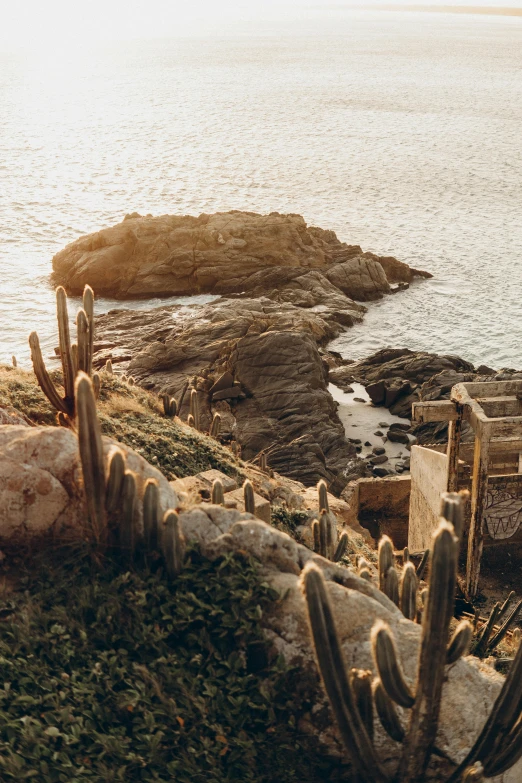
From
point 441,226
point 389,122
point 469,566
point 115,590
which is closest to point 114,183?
point 441,226

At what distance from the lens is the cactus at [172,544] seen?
8508mm

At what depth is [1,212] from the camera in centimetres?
7606

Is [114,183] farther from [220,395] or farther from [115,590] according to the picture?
[115,590]

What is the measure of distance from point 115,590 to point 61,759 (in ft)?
6.08

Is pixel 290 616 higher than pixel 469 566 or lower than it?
higher

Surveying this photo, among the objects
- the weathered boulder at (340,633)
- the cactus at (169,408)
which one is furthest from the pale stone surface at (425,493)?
the weathered boulder at (340,633)

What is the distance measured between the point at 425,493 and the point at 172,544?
13094mm

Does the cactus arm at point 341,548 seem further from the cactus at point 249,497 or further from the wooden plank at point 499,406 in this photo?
the wooden plank at point 499,406

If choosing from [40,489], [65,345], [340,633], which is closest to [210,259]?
[65,345]

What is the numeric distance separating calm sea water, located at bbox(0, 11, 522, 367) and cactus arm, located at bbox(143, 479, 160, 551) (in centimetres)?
3648

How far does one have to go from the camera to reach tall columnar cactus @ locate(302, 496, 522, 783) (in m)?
6.52

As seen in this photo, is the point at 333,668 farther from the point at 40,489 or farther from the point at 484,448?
the point at 484,448

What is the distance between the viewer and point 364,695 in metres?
7.18

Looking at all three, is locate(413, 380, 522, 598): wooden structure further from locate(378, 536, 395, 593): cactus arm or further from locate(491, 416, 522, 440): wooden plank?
locate(378, 536, 395, 593): cactus arm
